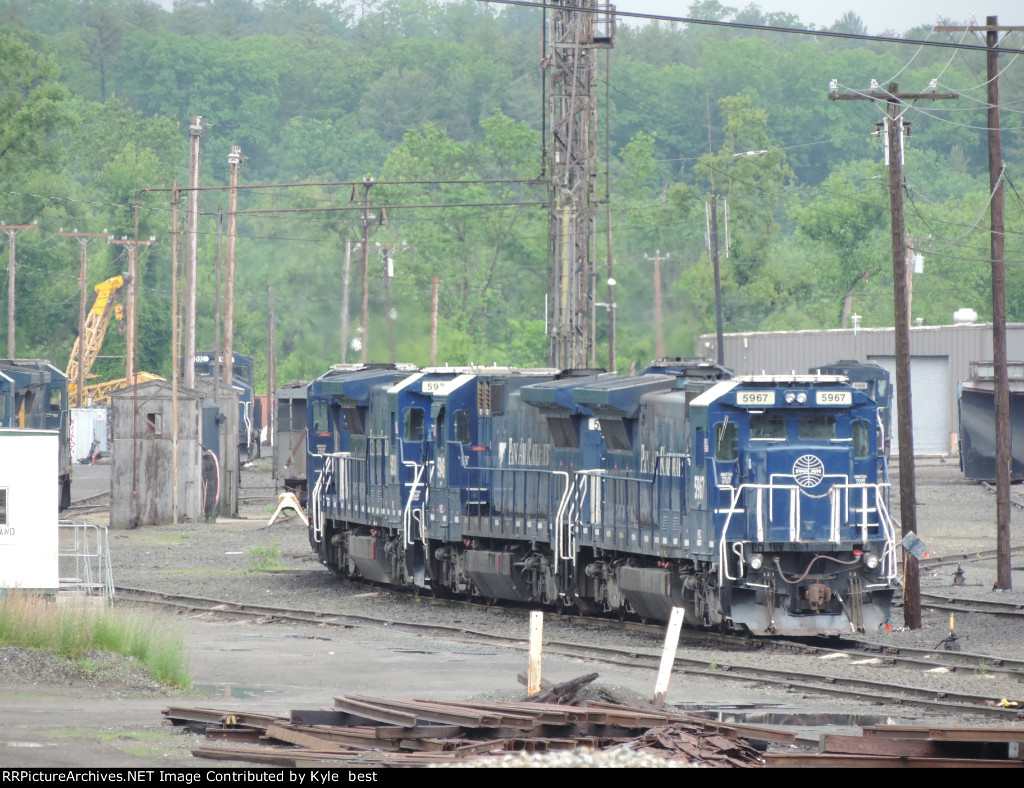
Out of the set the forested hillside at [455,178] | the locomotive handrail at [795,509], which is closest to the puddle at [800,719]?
the locomotive handrail at [795,509]

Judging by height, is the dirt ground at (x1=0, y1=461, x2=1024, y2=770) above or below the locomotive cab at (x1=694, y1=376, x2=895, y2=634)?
below

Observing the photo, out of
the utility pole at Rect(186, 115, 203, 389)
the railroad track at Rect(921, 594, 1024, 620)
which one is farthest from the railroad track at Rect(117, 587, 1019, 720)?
the utility pole at Rect(186, 115, 203, 389)

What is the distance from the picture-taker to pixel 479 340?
85312 mm

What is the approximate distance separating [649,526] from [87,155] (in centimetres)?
8747

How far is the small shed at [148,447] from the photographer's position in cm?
3731

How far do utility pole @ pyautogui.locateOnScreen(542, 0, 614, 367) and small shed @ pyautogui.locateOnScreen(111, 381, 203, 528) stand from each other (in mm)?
12412

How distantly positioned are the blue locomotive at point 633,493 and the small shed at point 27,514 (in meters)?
6.06

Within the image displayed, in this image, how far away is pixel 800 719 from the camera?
45.0 feet

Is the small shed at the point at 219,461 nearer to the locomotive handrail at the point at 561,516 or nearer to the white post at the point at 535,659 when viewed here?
the locomotive handrail at the point at 561,516

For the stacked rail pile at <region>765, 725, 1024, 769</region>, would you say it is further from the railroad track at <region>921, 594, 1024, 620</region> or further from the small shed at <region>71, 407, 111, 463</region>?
the small shed at <region>71, 407, 111, 463</region>

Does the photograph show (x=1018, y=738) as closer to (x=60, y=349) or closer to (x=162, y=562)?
(x=162, y=562)

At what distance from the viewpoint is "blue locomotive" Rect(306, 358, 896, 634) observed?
19047mm

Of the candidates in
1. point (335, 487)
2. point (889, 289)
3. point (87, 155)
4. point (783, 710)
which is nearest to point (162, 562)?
point (335, 487)
